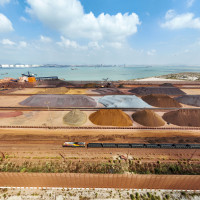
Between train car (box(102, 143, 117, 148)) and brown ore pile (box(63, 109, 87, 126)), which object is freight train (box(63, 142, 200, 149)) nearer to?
train car (box(102, 143, 117, 148))

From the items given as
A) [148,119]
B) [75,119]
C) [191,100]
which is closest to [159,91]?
[191,100]

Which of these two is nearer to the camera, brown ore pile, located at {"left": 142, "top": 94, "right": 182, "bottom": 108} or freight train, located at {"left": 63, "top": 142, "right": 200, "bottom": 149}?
freight train, located at {"left": 63, "top": 142, "right": 200, "bottom": 149}

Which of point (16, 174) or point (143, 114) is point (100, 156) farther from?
point (143, 114)

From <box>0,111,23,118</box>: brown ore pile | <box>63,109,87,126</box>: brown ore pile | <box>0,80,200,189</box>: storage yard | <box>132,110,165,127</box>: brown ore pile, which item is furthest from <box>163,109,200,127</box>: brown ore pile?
<box>0,111,23,118</box>: brown ore pile

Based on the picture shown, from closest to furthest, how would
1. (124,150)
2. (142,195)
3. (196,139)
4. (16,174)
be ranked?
(16,174)
(142,195)
(124,150)
(196,139)

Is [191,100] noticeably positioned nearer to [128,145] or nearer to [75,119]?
[128,145]

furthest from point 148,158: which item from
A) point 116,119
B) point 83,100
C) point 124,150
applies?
point 83,100
